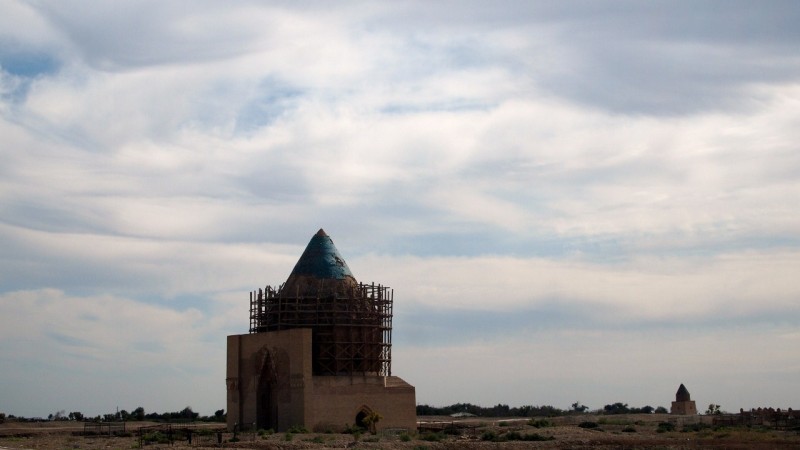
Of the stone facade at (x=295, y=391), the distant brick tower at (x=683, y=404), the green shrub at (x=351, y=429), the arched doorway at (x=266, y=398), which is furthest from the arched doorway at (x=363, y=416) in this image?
the distant brick tower at (x=683, y=404)

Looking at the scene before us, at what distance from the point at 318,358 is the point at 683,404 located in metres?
33.6

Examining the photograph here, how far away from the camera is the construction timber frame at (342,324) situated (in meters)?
49.2

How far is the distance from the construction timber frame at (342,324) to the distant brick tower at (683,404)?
2950 centimetres

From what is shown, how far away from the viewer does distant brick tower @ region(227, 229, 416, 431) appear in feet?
155

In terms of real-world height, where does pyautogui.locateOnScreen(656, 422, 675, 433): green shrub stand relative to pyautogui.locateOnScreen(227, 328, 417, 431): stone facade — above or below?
below

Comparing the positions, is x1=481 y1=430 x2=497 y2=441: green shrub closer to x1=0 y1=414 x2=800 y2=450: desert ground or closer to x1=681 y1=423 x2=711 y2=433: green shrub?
x1=0 y1=414 x2=800 y2=450: desert ground

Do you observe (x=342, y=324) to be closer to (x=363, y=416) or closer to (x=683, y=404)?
(x=363, y=416)

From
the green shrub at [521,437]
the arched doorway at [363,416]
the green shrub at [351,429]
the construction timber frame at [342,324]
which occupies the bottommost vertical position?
the green shrub at [521,437]

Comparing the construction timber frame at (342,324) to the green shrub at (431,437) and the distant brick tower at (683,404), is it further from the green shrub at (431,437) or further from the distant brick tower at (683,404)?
the distant brick tower at (683,404)

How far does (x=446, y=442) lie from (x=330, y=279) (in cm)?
1356

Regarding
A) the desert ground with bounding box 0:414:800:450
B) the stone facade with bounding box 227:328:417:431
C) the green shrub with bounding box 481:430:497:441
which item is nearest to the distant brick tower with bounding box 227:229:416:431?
the stone facade with bounding box 227:328:417:431

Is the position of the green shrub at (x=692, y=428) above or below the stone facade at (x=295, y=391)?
below

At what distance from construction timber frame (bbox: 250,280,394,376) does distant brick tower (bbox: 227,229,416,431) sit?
0.05 m

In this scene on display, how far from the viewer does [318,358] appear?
49.0 metres
